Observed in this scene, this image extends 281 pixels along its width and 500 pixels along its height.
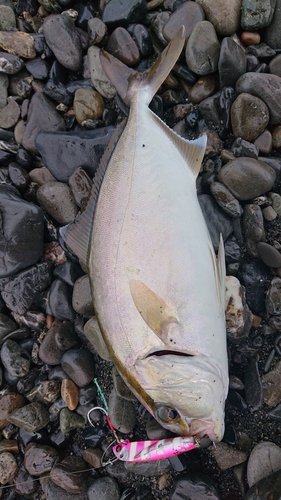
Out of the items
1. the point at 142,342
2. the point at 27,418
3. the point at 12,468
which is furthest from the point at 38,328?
the point at 142,342

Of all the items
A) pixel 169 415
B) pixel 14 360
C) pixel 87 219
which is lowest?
pixel 14 360

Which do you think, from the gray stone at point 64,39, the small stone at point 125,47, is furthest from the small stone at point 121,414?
the gray stone at point 64,39

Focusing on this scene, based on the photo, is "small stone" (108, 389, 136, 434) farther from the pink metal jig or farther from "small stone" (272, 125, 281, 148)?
"small stone" (272, 125, 281, 148)

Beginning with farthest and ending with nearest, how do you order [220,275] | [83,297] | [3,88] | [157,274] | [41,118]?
[3,88], [41,118], [83,297], [220,275], [157,274]

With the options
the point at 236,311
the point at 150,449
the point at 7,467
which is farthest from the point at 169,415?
the point at 7,467

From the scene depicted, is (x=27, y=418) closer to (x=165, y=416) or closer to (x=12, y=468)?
(x=12, y=468)

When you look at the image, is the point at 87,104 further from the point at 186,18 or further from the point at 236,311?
the point at 236,311

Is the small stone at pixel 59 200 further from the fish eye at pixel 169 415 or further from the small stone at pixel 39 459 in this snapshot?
the small stone at pixel 39 459
